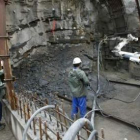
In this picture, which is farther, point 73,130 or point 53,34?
point 53,34

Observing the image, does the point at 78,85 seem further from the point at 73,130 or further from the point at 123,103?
the point at 73,130

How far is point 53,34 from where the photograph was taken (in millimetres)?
13227

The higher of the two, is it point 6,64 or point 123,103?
point 6,64

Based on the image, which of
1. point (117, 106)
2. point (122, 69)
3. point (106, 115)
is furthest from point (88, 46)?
point (106, 115)

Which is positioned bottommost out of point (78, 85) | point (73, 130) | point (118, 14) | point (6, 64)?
point (78, 85)

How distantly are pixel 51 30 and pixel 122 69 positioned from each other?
584 cm

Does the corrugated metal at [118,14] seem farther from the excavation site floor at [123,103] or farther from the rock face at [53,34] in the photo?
the excavation site floor at [123,103]

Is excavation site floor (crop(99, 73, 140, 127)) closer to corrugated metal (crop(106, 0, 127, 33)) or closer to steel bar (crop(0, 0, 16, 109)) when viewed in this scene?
steel bar (crop(0, 0, 16, 109))

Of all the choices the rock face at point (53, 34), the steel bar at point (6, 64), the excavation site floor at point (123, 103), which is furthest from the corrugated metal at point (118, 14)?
the steel bar at point (6, 64)

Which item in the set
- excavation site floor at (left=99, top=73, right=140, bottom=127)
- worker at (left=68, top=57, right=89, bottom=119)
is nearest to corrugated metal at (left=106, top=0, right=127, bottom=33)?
excavation site floor at (left=99, top=73, right=140, bottom=127)

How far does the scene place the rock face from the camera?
36.4 ft

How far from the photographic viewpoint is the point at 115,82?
40.5 ft

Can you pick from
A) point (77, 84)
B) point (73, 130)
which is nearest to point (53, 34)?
point (77, 84)

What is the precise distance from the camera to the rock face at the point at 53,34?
36.4 feet
